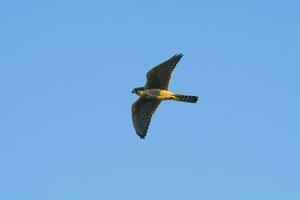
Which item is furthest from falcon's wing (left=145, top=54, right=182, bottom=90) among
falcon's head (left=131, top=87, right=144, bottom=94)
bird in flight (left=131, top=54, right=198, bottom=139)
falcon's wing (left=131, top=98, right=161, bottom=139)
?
falcon's wing (left=131, top=98, right=161, bottom=139)

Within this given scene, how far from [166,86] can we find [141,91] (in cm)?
92

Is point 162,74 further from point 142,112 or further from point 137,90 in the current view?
point 142,112

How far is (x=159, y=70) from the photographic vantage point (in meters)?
23.2

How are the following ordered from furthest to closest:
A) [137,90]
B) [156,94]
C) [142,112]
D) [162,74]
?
[142,112] < [137,90] < [156,94] < [162,74]

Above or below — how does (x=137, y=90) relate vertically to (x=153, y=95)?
above

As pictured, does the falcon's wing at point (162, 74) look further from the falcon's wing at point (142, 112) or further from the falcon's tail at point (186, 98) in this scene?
the falcon's wing at point (142, 112)

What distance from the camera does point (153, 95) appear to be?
2380 cm

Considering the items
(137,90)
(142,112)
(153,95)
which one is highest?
(137,90)

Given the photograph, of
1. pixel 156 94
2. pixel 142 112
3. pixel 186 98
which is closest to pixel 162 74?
pixel 156 94

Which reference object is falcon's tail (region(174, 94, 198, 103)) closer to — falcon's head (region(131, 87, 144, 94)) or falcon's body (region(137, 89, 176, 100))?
falcon's body (region(137, 89, 176, 100))

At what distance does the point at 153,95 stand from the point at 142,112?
93 cm

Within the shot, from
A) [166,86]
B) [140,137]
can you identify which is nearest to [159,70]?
[166,86]

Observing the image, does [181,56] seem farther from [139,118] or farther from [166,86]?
[139,118]

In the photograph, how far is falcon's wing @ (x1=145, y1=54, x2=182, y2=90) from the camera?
2314 centimetres
